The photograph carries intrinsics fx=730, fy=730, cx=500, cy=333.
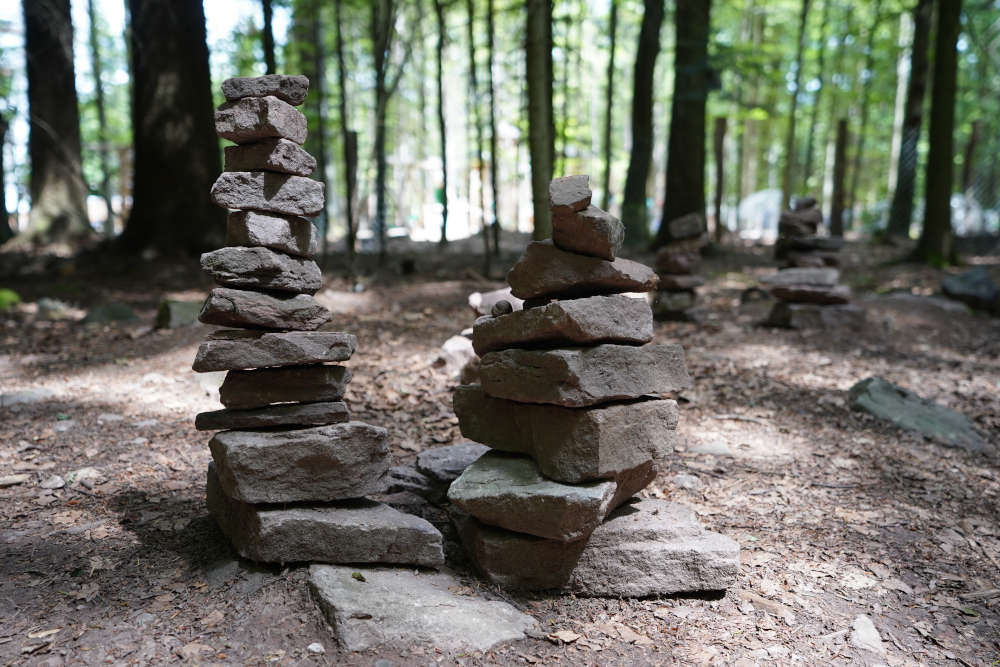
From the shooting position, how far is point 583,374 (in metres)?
3.41

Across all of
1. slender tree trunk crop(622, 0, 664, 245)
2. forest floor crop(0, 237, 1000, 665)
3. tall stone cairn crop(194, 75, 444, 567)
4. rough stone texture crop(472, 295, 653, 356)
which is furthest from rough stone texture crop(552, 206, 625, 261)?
slender tree trunk crop(622, 0, 664, 245)

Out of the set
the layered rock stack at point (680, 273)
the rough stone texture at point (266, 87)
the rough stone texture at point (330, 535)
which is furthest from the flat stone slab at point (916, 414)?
the rough stone texture at point (266, 87)

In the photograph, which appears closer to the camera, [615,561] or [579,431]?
[579,431]

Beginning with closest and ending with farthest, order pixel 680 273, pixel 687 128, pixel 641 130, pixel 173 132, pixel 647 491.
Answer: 1. pixel 647 491
2. pixel 680 273
3. pixel 173 132
4. pixel 687 128
5. pixel 641 130

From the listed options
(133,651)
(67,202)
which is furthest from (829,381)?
(67,202)

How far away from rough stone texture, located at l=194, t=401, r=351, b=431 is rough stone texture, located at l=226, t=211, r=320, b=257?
2.68 feet

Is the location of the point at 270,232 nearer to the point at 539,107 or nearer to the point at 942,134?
the point at 539,107

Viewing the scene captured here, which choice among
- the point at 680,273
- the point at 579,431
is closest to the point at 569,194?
the point at 579,431

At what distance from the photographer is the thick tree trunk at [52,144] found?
12086 mm

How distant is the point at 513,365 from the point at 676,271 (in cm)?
582

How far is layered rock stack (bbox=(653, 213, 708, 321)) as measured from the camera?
8797 millimetres

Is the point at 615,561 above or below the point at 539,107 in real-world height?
below

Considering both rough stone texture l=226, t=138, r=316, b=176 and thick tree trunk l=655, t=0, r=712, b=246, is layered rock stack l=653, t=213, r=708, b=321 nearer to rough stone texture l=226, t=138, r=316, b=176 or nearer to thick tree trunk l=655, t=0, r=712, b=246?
thick tree trunk l=655, t=0, r=712, b=246

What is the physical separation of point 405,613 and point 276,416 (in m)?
1.18
